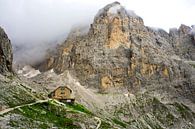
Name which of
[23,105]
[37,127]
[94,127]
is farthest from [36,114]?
[94,127]

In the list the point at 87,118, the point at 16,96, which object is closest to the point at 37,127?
the point at 16,96

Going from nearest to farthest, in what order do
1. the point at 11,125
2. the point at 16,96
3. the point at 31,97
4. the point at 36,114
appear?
the point at 11,125
the point at 36,114
the point at 16,96
the point at 31,97

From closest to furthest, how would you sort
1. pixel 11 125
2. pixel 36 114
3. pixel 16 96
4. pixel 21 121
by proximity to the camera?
pixel 11 125, pixel 21 121, pixel 36 114, pixel 16 96

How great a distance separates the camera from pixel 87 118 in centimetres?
19312

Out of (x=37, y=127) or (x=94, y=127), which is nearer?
(x=37, y=127)

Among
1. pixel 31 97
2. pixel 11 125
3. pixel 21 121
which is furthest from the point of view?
pixel 31 97

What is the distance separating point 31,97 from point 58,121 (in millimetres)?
24190

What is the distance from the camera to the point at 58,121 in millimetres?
168125

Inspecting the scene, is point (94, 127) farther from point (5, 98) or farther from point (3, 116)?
point (3, 116)

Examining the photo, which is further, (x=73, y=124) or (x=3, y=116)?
(x=73, y=124)

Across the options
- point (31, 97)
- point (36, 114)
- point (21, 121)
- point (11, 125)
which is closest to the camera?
point (11, 125)

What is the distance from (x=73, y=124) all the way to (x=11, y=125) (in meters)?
41.6

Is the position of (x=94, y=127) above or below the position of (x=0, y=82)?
below

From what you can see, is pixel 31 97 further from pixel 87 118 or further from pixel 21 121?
pixel 21 121
